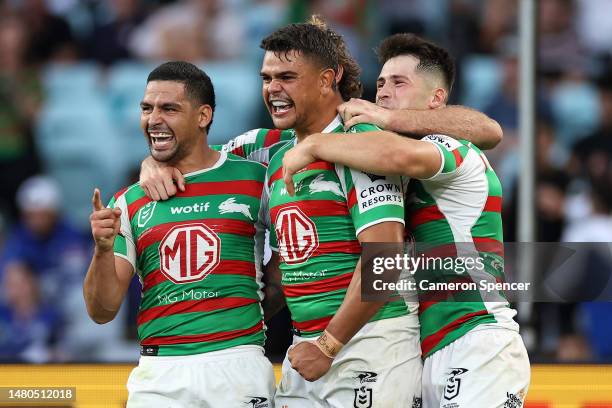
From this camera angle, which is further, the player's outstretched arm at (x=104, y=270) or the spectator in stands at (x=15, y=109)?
the spectator in stands at (x=15, y=109)

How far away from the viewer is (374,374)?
441 centimetres

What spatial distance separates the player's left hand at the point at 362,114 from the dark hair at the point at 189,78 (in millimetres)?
619

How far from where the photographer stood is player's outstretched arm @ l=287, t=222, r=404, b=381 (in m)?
4.26

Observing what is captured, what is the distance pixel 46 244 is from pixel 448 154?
5.19 metres

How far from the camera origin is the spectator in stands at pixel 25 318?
28.0 feet

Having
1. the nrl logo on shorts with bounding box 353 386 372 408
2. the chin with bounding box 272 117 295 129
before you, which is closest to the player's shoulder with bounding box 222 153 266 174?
the chin with bounding box 272 117 295 129

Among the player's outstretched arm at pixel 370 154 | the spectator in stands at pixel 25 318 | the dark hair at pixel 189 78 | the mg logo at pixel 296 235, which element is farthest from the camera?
the spectator in stands at pixel 25 318

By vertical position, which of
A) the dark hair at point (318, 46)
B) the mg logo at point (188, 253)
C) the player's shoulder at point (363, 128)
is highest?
the dark hair at point (318, 46)

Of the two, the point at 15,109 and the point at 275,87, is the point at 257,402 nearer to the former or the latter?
the point at 275,87

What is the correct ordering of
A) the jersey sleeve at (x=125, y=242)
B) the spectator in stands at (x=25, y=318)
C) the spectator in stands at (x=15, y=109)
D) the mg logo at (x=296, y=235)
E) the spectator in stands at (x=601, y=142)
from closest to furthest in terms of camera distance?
the mg logo at (x=296, y=235)
the jersey sleeve at (x=125, y=242)
the spectator in stands at (x=25, y=318)
the spectator in stands at (x=601, y=142)
the spectator in stands at (x=15, y=109)

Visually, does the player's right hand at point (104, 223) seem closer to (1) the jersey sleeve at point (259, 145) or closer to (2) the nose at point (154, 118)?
(2) the nose at point (154, 118)

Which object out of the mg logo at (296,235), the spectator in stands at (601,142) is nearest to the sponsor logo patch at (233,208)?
the mg logo at (296,235)

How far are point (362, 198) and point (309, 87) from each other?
0.53m

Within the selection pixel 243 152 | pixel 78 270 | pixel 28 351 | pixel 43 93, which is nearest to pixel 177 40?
pixel 43 93
